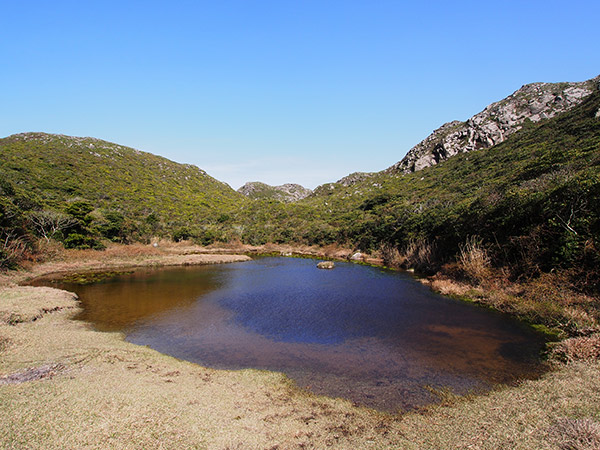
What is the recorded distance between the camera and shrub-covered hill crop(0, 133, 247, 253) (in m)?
48.1

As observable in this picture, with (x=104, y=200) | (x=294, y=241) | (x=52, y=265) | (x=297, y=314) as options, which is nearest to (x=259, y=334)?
(x=297, y=314)

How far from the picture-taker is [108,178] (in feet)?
252

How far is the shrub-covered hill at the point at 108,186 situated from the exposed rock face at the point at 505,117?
5831cm

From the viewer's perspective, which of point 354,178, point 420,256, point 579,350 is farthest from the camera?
point 354,178

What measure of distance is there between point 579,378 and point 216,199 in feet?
313

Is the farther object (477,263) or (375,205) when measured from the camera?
(375,205)

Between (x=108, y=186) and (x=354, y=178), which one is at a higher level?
(x=354, y=178)

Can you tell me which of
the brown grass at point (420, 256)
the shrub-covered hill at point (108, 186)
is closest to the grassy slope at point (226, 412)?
the brown grass at point (420, 256)

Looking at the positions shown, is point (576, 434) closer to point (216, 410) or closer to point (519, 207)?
point (216, 410)

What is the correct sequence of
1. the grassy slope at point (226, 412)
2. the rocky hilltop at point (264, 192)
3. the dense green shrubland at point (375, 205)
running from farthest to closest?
the rocky hilltop at point (264, 192)
the dense green shrubland at point (375, 205)
the grassy slope at point (226, 412)

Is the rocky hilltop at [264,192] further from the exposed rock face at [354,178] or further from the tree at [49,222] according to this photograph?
the tree at [49,222]

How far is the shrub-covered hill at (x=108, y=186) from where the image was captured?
158 feet

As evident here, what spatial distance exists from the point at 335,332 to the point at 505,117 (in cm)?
8060

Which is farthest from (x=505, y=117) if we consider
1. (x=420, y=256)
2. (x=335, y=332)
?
(x=335, y=332)
